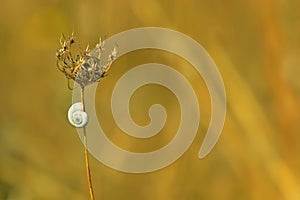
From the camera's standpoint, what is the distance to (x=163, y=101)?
596mm

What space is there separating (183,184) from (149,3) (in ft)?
0.65

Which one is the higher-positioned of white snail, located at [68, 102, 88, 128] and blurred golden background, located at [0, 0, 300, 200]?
blurred golden background, located at [0, 0, 300, 200]

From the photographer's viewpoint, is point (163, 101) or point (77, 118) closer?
point (77, 118)

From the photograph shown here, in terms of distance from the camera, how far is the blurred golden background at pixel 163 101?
58cm

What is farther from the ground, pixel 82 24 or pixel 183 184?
pixel 82 24

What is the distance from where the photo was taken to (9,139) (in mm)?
615

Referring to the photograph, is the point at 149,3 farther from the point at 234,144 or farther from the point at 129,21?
the point at 234,144

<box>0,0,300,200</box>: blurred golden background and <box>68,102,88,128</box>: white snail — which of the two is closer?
<box>68,102,88,128</box>: white snail

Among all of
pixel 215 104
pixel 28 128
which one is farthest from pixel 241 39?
pixel 28 128

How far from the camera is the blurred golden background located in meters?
0.58

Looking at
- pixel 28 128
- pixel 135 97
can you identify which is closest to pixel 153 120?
pixel 135 97

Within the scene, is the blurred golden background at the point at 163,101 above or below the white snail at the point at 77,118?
above

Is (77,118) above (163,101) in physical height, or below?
below

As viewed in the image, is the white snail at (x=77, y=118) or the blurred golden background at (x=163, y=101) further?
the blurred golden background at (x=163, y=101)
